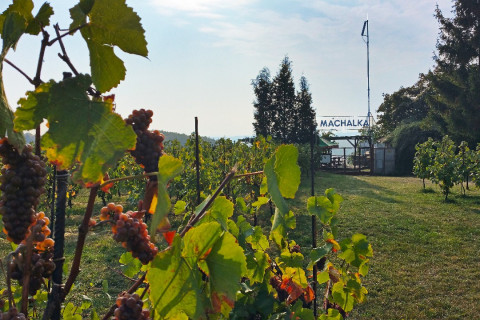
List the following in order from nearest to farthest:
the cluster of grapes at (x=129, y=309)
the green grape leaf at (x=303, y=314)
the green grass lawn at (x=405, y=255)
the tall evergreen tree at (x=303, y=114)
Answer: the cluster of grapes at (x=129, y=309)
the green grape leaf at (x=303, y=314)
the green grass lawn at (x=405, y=255)
the tall evergreen tree at (x=303, y=114)

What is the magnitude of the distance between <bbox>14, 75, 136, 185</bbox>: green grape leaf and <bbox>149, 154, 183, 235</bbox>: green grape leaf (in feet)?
0.21

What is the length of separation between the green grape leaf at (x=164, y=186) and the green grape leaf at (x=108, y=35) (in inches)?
5.0

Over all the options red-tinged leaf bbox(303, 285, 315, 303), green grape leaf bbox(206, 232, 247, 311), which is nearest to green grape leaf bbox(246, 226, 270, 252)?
red-tinged leaf bbox(303, 285, 315, 303)

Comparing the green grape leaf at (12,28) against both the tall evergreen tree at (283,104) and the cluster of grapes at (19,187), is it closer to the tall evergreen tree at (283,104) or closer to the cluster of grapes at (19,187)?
the cluster of grapes at (19,187)

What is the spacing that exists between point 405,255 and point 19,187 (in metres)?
6.62

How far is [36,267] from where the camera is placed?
1.91 feet

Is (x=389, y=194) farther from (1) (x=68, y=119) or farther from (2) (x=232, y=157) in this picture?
(1) (x=68, y=119)

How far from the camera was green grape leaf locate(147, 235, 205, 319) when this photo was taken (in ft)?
1.95

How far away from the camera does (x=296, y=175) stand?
2.85 ft

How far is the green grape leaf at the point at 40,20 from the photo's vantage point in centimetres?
54

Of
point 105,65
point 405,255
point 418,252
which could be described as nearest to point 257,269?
point 105,65

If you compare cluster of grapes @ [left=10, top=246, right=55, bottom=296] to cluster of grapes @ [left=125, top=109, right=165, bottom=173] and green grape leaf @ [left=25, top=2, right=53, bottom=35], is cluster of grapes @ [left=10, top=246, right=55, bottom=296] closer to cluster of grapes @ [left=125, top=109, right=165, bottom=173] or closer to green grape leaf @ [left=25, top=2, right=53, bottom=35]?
cluster of grapes @ [left=125, top=109, right=165, bottom=173]

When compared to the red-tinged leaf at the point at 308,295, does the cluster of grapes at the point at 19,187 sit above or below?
above

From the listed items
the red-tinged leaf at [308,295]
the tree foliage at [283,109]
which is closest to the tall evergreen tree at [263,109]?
the tree foliage at [283,109]
